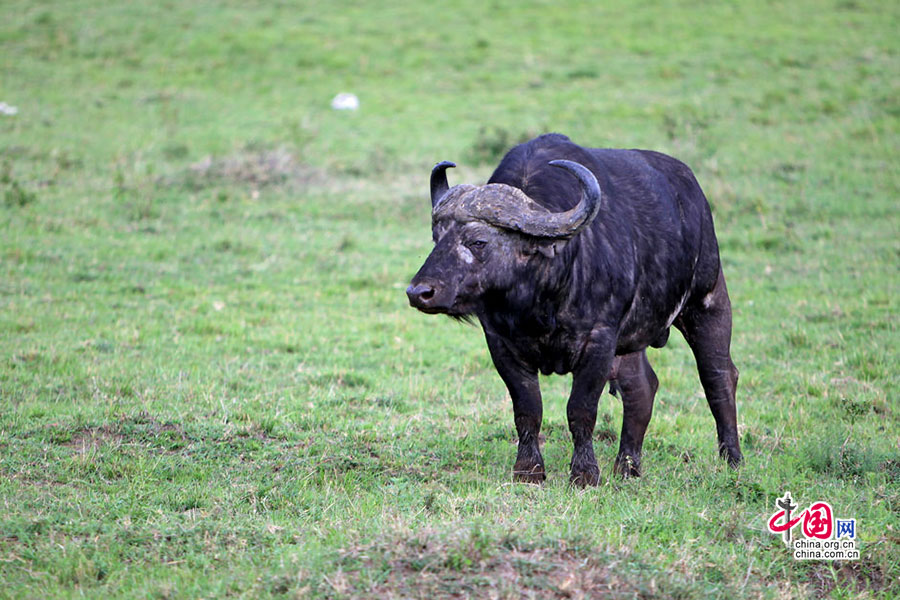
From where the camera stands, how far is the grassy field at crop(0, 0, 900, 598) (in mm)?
5160

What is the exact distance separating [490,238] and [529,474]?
65.6 inches

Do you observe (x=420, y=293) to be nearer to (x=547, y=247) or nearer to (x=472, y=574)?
(x=547, y=247)

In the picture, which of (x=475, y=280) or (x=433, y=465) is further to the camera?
(x=433, y=465)

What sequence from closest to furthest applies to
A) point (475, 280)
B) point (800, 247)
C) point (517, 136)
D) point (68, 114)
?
point (475, 280) < point (800, 247) < point (517, 136) < point (68, 114)

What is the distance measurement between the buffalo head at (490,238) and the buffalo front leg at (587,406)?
77 cm

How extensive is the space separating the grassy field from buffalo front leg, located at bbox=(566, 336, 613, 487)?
0.30 m

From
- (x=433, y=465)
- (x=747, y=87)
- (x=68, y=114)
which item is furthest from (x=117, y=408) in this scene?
(x=747, y=87)

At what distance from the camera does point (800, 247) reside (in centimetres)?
1422

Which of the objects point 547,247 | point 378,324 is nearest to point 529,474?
point 547,247

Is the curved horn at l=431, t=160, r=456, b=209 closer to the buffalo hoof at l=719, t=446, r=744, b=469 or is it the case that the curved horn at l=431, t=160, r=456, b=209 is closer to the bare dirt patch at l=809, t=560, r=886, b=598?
the buffalo hoof at l=719, t=446, r=744, b=469

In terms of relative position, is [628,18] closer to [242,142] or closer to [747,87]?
[747,87]

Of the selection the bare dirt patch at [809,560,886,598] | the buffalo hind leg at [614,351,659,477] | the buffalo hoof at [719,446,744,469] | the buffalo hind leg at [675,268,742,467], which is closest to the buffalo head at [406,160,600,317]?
the buffalo hind leg at [614,351,659,477]

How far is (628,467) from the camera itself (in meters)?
6.99

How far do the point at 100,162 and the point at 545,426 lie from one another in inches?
502
